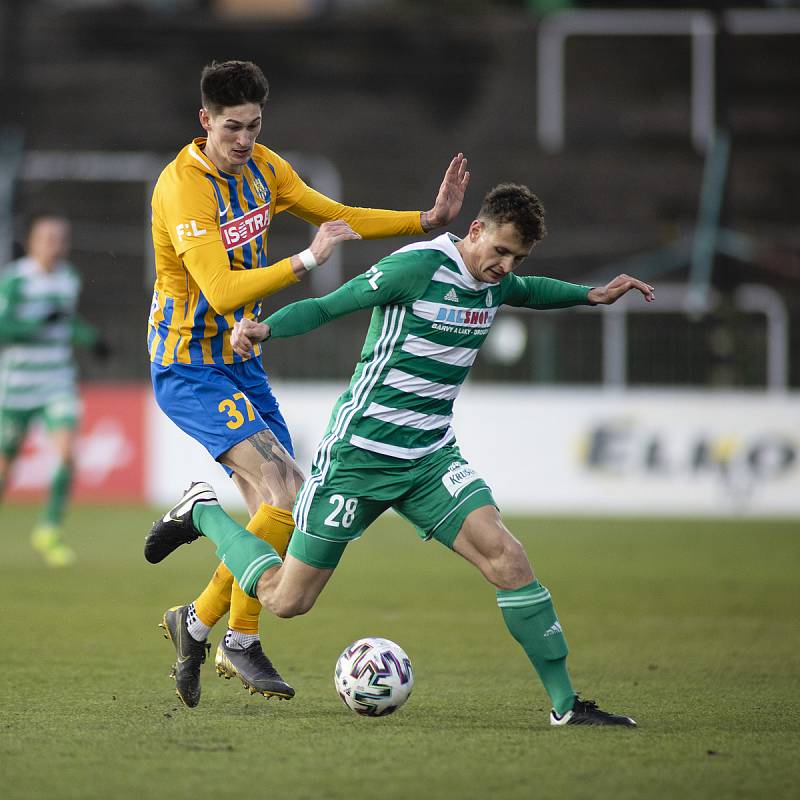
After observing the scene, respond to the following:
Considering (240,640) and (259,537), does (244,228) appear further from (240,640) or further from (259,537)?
(240,640)

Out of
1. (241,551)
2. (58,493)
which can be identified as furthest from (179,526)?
(58,493)

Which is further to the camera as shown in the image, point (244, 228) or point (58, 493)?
point (58, 493)

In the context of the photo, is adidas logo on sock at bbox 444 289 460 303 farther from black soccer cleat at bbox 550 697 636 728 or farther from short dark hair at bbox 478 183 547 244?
black soccer cleat at bbox 550 697 636 728

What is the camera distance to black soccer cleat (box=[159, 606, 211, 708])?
6.11m

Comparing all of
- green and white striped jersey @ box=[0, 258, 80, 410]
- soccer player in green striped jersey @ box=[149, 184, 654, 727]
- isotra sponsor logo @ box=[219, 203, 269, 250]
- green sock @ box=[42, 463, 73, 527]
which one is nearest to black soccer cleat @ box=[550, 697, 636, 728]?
soccer player in green striped jersey @ box=[149, 184, 654, 727]

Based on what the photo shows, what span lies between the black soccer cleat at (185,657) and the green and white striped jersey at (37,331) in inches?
245

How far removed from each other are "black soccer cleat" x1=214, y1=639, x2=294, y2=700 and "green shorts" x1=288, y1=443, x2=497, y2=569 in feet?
1.77

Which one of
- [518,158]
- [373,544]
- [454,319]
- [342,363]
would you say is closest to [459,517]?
[454,319]

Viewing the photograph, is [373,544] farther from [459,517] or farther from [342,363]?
[459,517]

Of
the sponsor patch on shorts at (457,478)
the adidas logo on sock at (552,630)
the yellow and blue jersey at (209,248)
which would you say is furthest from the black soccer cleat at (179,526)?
the adidas logo on sock at (552,630)

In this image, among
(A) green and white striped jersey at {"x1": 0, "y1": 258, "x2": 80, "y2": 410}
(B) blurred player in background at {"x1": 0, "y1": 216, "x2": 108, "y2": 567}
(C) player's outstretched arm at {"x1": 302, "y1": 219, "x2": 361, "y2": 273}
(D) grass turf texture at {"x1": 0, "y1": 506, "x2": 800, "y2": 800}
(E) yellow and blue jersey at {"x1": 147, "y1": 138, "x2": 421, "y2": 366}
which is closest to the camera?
(D) grass turf texture at {"x1": 0, "y1": 506, "x2": 800, "y2": 800}

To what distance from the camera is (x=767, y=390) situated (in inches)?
645

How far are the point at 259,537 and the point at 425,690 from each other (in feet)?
3.25

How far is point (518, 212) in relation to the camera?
5.70 m
